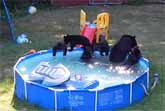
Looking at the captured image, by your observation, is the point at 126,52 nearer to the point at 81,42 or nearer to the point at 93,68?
the point at 93,68

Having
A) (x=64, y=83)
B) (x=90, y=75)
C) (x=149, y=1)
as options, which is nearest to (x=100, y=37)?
(x=90, y=75)

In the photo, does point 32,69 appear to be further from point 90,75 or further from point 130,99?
point 130,99

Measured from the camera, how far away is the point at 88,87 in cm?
530

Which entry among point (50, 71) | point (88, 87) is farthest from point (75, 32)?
point (88, 87)

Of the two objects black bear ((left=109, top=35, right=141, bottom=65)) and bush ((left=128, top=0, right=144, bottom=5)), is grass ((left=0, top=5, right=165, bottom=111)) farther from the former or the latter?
black bear ((left=109, top=35, right=141, bottom=65))

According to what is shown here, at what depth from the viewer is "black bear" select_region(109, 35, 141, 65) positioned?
237 inches

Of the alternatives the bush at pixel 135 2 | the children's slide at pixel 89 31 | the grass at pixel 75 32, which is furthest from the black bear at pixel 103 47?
the bush at pixel 135 2

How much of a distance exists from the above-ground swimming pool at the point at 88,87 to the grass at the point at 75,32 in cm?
12

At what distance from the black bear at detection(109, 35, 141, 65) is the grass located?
1.43 ft

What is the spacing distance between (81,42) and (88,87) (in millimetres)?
1021

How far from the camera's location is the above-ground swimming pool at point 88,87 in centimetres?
519

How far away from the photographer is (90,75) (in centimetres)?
579

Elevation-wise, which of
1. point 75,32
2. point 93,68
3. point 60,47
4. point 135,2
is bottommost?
point 135,2

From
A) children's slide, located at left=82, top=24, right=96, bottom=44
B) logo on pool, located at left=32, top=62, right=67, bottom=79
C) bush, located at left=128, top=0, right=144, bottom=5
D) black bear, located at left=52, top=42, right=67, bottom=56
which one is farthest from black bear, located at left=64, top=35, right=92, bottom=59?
bush, located at left=128, top=0, right=144, bottom=5
